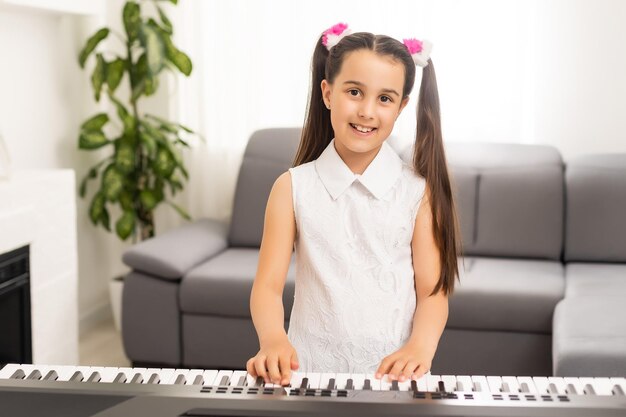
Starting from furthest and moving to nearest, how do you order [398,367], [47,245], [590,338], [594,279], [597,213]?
[597,213]
[594,279]
[47,245]
[590,338]
[398,367]

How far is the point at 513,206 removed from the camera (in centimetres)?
384

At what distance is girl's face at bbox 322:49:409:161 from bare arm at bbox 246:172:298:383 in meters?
0.18

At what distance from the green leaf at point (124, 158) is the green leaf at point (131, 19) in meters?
0.48

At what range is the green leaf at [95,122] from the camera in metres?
4.12

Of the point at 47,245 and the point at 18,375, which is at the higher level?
the point at 18,375

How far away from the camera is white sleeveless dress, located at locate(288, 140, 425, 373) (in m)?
1.69

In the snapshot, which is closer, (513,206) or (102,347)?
(513,206)

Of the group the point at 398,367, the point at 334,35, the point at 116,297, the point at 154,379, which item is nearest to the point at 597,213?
the point at 116,297

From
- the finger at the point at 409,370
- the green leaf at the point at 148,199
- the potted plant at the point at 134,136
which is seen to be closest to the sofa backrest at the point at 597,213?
the potted plant at the point at 134,136

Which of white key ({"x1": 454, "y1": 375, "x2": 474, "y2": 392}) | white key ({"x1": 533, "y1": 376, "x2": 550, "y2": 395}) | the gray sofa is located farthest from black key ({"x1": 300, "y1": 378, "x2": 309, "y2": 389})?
the gray sofa

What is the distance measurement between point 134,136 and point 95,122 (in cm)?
18

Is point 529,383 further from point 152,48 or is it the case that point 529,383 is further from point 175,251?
point 152,48

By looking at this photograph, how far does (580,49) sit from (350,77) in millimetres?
2841

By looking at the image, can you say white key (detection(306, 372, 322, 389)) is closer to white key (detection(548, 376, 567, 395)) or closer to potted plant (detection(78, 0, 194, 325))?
white key (detection(548, 376, 567, 395))
